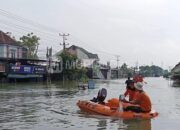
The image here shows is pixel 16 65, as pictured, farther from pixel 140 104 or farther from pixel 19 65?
pixel 140 104

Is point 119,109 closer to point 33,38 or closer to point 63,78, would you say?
point 63,78

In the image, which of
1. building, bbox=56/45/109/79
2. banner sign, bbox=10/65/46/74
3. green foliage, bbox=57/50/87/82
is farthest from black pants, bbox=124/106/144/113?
building, bbox=56/45/109/79

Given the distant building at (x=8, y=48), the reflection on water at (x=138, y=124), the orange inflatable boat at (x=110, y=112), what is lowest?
the reflection on water at (x=138, y=124)

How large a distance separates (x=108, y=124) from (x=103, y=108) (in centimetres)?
246

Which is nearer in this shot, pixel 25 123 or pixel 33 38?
pixel 25 123

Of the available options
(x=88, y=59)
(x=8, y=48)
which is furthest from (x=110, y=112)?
(x=88, y=59)

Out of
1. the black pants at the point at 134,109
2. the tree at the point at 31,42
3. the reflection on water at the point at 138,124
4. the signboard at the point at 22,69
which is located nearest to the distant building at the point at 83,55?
the tree at the point at 31,42

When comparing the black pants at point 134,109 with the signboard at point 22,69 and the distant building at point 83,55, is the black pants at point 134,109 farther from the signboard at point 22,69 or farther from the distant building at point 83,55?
the distant building at point 83,55

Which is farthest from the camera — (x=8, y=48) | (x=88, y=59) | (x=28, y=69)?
(x=88, y=59)

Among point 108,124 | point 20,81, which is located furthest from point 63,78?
point 108,124

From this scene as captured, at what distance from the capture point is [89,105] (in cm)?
2116

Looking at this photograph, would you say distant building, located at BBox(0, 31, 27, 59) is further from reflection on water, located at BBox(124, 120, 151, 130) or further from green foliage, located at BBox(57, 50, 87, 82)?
reflection on water, located at BBox(124, 120, 151, 130)

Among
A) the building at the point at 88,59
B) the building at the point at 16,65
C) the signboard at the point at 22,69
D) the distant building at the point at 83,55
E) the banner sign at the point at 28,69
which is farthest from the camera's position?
the distant building at the point at 83,55

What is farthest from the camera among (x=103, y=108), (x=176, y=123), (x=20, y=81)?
(x=20, y=81)
